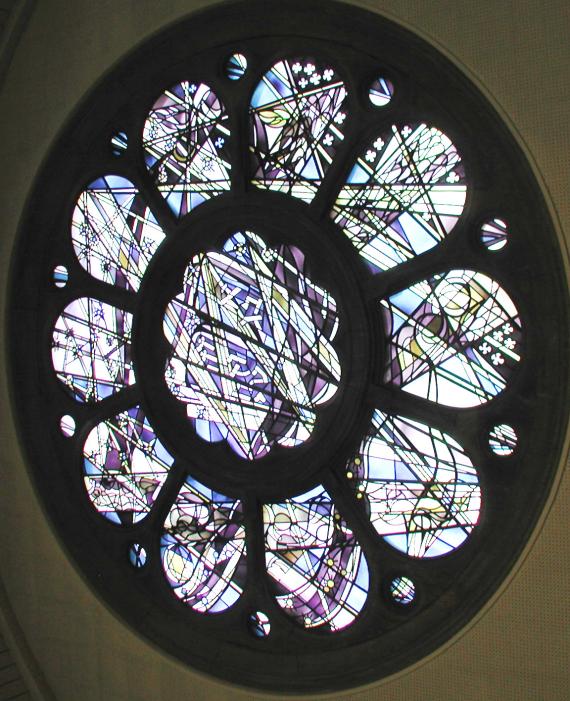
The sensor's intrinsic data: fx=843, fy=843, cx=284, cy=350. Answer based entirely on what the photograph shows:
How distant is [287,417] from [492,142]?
2.53m

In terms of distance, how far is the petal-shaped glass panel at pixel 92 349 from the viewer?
280 inches

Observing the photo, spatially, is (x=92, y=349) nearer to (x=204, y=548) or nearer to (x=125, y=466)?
(x=125, y=466)

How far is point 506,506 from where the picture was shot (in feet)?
18.2

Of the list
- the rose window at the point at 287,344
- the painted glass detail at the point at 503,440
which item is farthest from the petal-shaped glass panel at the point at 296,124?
the painted glass detail at the point at 503,440

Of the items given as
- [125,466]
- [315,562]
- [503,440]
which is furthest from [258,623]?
[503,440]

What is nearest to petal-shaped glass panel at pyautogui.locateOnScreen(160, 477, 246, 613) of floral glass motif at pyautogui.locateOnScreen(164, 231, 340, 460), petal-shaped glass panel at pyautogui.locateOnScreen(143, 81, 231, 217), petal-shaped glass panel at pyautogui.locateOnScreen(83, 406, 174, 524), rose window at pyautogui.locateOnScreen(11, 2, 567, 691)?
rose window at pyautogui.locateOnScreen(11, 2, 567, 691)

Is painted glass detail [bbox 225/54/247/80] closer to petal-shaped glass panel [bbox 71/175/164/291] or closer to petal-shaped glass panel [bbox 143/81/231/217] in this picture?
petal-shaped glass panel [bbox 143/81/231/217]

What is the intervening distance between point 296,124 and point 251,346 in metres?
1.72

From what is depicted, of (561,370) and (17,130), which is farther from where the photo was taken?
(17,130)

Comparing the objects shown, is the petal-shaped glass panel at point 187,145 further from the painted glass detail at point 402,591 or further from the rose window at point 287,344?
the painted glass detail at point 402,591

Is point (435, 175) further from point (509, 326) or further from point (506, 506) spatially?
point (506, 506)

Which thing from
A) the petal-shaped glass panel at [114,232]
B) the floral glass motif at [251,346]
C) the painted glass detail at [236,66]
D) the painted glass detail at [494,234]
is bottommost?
the floral glass motif at [251,346]

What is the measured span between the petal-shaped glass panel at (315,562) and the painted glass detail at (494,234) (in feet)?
7.24

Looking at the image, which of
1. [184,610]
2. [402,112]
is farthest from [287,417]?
[402,112]
